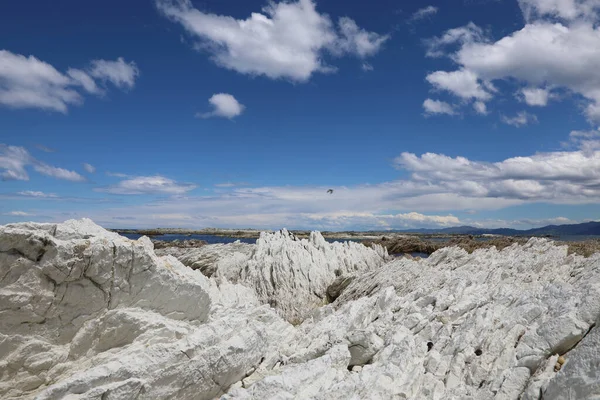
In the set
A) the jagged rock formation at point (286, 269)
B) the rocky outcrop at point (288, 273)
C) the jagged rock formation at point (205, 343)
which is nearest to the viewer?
the jagged rock formation at point (205, 343)

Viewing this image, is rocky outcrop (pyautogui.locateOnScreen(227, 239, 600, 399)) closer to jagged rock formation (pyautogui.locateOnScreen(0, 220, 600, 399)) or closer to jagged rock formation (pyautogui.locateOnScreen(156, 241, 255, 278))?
jagged rock formation (pyautogui.locateOnScreen(0, 220, 600, 399))

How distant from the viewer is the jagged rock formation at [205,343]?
797cm

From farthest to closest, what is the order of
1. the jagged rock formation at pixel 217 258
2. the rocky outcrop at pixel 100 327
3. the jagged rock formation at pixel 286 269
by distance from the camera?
the jagged rock formation at pixel 217 258 < the jagged rock formation at pixel 286 269 < the rocky outcrop at pixel 100 327

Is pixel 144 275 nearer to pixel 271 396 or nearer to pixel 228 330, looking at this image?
pixel 228 330

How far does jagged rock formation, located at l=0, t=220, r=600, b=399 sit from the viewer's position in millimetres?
7973

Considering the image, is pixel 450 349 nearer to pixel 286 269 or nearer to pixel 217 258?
pixel 286 269

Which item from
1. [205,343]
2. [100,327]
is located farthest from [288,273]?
[100,327]

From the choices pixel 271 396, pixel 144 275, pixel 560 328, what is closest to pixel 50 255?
pixel 144 275

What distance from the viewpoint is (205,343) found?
928cm

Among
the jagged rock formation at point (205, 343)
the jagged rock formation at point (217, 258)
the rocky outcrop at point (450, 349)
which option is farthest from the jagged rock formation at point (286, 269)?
the jagged rock formation at point (205, 343)

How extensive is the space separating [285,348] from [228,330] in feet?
8.36

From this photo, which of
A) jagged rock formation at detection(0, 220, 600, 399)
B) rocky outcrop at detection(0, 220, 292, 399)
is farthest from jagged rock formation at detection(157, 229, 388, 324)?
rocky outcrop at detection(0, 220, 292, 399)

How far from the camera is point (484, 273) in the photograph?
2127 cm

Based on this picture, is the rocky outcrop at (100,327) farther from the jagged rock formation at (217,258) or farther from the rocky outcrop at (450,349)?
the jagged rock formation at (217,258)
